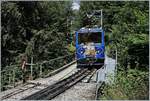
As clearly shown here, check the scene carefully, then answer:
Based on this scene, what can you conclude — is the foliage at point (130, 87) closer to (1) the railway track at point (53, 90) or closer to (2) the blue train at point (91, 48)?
(1) the railway track at point (53, 90)

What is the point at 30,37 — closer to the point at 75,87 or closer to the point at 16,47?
the point at 16,47

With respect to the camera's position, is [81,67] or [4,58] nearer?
[81,67]

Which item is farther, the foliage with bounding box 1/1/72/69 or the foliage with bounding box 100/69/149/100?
the foliage with bounding box 1/1/72/69

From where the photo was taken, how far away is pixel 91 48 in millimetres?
28766

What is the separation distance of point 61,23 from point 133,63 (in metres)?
25.9

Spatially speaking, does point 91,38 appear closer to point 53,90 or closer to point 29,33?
point 29,33

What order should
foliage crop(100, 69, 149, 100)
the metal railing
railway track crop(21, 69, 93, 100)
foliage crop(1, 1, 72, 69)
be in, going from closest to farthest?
foliage crop(100, 69, 149, 100)
railway track crop(21, 69, 93, 100)
the metal railing
foliage crop(1, 1, 72, 69)

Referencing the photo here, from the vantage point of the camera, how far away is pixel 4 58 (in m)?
35.1

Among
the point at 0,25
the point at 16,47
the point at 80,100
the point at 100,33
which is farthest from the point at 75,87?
the point at 16,47

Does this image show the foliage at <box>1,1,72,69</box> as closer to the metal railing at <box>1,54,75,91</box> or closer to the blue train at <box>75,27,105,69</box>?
the blue train at <box>75,27,105,69</box>

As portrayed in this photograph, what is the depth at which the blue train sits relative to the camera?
28.9m

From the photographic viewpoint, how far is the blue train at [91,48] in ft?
94.7

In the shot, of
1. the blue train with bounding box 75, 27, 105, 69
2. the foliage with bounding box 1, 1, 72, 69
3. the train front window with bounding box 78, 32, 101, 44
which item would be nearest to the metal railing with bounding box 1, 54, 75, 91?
the blue train with bounding box 75, 27, 105, 69

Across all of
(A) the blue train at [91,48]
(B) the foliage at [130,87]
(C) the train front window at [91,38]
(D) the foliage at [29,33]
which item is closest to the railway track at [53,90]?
(B) the foliage at [130,87]
